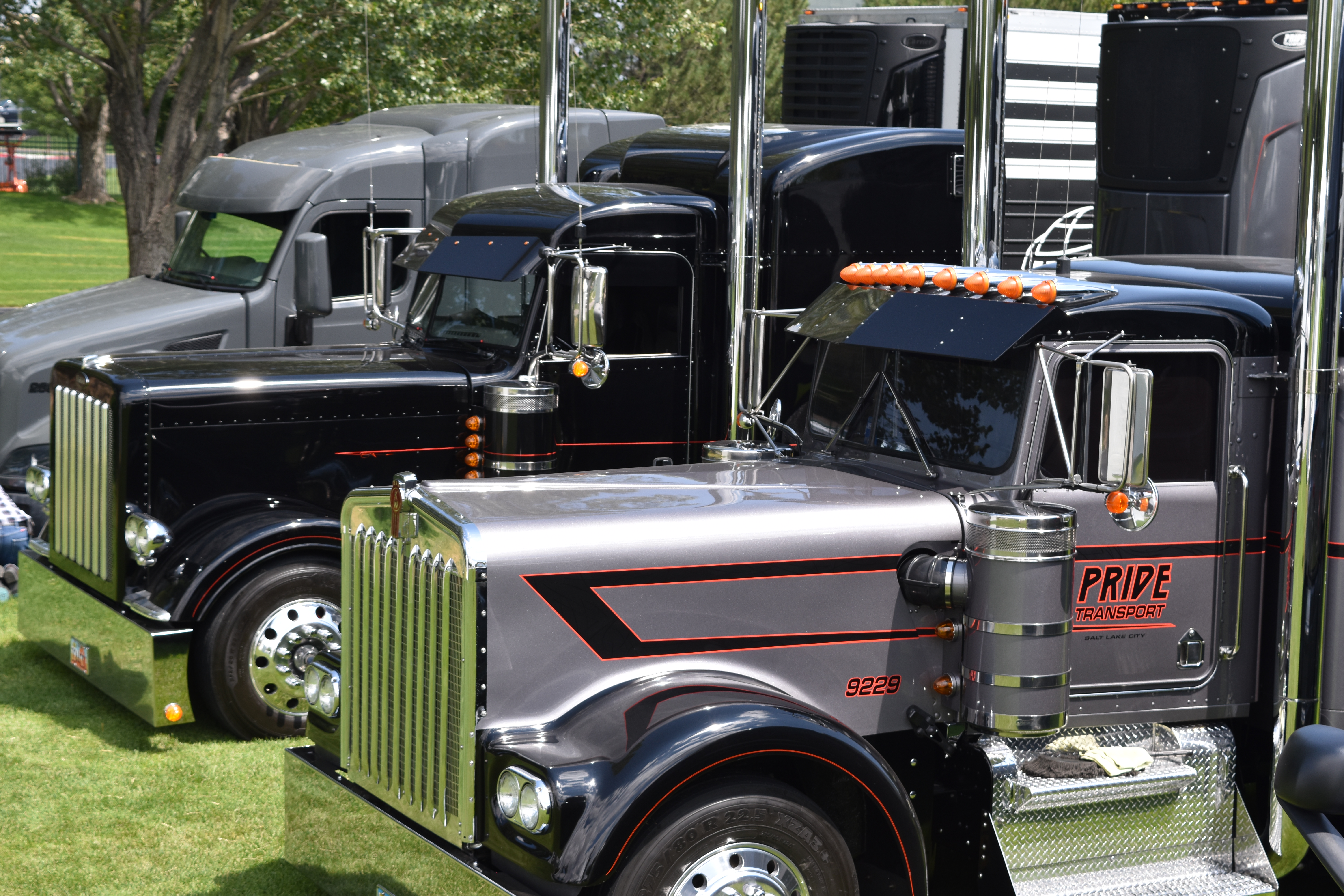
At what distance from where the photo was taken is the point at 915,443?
5172 mm

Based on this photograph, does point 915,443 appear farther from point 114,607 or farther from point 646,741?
point 114,607

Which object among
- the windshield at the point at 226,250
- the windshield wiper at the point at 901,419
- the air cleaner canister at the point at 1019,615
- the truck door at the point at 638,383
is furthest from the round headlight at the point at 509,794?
the windshield at the point at 226,250

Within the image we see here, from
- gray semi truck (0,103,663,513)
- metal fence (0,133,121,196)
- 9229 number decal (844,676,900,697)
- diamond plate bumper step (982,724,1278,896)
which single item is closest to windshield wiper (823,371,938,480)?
9229 number decal (844,676,900,697)

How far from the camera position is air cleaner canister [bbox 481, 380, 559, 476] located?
24.8 ft

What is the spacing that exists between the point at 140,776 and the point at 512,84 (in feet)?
48.3

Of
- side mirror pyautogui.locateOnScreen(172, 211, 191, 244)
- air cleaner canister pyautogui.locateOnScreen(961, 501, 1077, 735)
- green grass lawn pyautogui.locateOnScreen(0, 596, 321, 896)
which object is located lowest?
green grass lawn pyautogui.locateOnScreen(0, 596, 321, 896)

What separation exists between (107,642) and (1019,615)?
4.49 metres

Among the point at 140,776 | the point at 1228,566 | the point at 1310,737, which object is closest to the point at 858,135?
the point at 1228,566

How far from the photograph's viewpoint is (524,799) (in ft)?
13.3

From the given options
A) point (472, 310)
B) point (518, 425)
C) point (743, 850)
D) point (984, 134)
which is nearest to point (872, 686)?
point (743, 850)

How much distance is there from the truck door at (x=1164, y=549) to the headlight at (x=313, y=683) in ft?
7.67

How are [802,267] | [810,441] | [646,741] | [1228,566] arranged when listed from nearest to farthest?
[646,741] < [1228,566] < [810,441] < [802,267]

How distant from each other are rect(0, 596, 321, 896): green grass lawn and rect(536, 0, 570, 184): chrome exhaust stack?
411cm

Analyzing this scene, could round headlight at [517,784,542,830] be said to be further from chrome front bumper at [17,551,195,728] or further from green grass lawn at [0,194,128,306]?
green grass lawn at [0,194,128,306]
